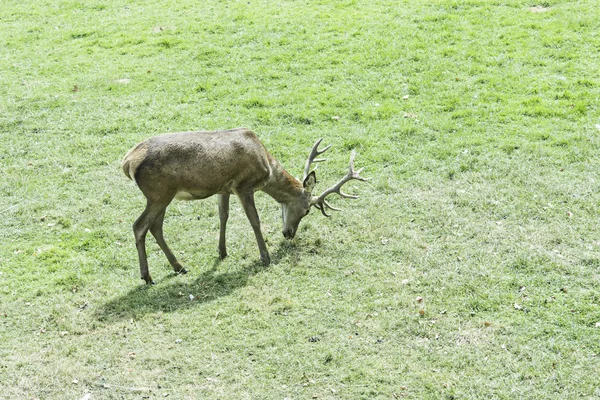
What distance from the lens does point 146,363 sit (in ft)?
27.6

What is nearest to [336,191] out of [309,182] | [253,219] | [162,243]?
[309,182]

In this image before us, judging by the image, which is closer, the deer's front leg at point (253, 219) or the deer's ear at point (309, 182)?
the deer's front leg at point (253, 219)

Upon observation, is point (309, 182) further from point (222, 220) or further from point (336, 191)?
point (222, 220)

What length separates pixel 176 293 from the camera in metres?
9.77

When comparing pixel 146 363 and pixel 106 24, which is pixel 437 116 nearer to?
pixel 146 363

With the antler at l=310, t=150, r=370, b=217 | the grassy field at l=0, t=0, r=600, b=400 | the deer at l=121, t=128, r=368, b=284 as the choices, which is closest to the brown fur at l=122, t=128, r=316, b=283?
the deer at l=121, t=128, r=368, b=284

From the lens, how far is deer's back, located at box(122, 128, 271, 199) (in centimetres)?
955

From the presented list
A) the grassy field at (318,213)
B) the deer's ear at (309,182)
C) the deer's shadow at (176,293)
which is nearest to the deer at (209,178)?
the deer's ear at (309,182)

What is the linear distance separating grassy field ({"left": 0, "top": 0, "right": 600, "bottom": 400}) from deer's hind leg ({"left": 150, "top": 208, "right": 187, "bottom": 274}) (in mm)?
149

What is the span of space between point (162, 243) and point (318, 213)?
8.59 feet

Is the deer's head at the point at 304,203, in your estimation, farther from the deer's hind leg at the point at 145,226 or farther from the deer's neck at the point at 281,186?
the deer's hind leg at the point at 145,226

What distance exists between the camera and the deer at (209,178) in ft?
31.5

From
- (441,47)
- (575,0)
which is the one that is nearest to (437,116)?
(441,47)

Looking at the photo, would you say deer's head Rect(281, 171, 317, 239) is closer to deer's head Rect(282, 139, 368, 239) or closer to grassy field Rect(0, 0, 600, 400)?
deer's head Rect(282, 139, 368, 239)
